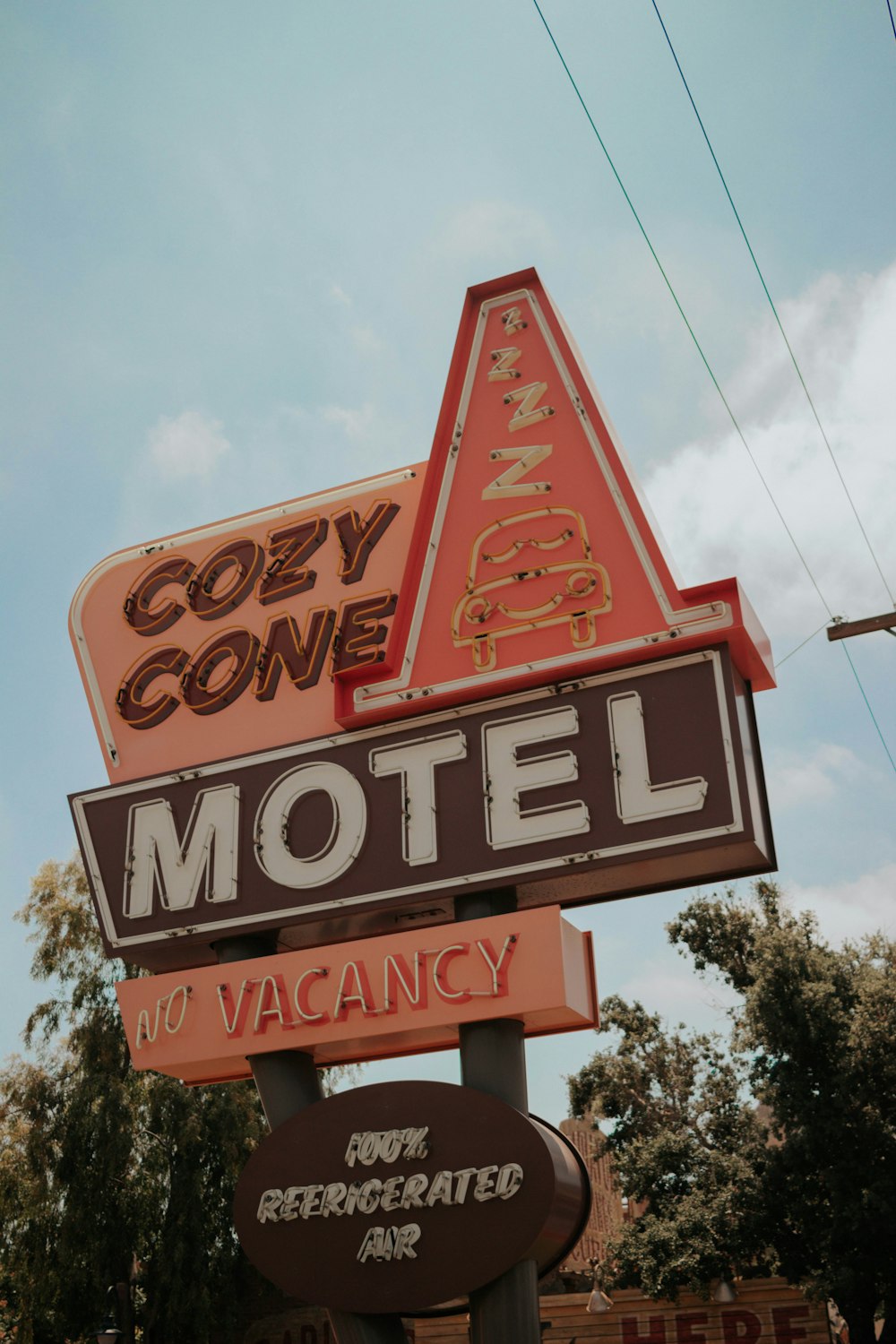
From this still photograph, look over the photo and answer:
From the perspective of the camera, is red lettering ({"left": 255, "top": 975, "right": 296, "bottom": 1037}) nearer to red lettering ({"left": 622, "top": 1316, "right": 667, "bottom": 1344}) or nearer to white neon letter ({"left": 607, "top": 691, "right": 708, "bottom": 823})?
white neon letter ({"left": 607, "top": 691, "right": 708, "bottom": 823})

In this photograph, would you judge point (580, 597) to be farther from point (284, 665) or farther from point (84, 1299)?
point (84, 1299)

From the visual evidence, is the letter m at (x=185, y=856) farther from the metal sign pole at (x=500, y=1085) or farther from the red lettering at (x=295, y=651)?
the metal sign pole at (x=500, y=1085)

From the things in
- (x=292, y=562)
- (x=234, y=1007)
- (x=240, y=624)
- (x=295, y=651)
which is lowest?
(x=234, y=1007)

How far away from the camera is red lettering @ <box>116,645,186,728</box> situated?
10.4 meters

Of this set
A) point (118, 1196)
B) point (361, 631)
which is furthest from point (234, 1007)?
point (118, 1196)

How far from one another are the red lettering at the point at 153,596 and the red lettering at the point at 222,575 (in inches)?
6.5

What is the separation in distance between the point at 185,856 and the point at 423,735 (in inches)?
89.2

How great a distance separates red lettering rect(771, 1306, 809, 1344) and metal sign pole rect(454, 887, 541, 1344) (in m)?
14.7

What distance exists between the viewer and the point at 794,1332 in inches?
763

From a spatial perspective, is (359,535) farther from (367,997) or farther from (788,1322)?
(788,1322)

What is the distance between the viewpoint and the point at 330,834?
29.7 ft

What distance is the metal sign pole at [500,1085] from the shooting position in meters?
7.18

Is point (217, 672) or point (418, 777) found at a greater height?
point (217, 672)

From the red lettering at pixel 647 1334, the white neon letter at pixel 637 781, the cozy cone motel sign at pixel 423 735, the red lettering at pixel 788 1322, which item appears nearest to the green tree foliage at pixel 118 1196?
the red lettering at pixel 647 1334
